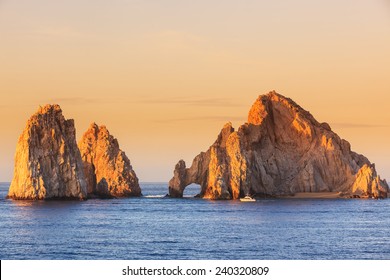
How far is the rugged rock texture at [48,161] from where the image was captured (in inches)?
4796

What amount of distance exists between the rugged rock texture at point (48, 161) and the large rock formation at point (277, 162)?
21526 mm

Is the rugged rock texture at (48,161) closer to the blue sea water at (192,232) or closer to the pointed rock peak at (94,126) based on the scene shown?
the blue sea water at (192,232)

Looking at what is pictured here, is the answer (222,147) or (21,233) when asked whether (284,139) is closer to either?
(222,147)

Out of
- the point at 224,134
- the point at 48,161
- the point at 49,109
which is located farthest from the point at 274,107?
the point at 48,161

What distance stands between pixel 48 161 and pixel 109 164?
28391 millimetres

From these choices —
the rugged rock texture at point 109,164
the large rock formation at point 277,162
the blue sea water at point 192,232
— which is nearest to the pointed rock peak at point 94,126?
the rugged rock texture at point 109,164

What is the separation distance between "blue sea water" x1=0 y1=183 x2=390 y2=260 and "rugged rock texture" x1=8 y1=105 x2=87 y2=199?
409 inches

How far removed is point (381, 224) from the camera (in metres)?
82.2

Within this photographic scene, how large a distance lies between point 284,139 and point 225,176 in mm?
21819

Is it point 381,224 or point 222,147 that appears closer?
point 381,224

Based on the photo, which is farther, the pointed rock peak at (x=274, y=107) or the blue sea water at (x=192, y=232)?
the pointed rock peak at (x=274, y=107)

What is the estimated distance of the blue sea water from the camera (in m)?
59.3

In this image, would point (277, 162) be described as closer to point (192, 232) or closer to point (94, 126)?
point (94, 126)
